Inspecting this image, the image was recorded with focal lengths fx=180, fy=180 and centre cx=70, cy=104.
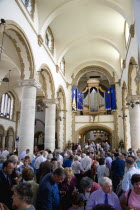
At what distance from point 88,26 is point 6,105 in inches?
468

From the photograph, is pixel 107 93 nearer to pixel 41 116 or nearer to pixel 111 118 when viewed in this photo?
pixel 111 118

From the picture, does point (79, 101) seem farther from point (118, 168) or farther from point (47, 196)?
point (47, 196)

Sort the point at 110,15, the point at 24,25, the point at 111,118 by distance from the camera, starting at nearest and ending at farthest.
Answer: the point at 24,25 → the point at 110,15 → the point at 111,118

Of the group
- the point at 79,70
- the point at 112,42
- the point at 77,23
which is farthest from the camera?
the point at 79,70

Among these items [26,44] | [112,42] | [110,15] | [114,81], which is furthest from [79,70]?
[26,44]

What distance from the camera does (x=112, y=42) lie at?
48.5 ft

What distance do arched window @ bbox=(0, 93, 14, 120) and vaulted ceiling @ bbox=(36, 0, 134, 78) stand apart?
7.75m

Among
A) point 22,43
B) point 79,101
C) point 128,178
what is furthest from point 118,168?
point 79,101

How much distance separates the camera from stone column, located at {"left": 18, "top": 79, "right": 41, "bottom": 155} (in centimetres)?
905

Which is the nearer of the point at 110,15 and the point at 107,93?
the point at 110,15

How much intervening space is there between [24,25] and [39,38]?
1.80 metres

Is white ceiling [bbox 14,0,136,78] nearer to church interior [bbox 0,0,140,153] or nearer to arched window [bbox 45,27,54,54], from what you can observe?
church interior [bbox 0,0,140,153]

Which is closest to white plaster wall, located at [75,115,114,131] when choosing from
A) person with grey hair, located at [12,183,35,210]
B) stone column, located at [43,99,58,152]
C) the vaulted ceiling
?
the vaulted ceiling

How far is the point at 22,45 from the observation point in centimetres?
935
